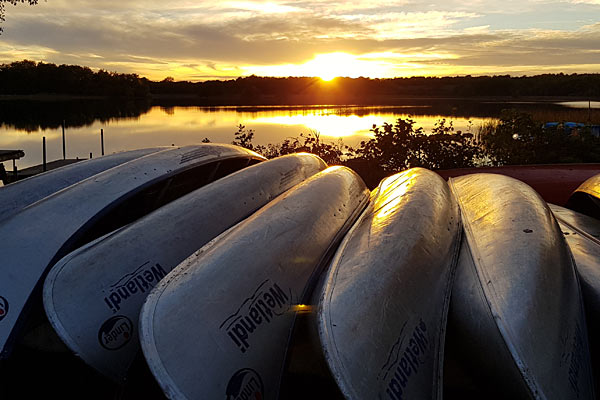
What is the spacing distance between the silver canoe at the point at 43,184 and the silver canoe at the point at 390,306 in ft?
6.50

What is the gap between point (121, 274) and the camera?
221 cm

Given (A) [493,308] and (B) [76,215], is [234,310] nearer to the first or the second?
(A) [493,308]

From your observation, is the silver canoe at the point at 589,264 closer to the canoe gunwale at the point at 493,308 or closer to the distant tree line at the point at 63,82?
the canoe gunwale at the point at 493,308

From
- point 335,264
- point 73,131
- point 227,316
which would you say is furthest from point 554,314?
point 73,131

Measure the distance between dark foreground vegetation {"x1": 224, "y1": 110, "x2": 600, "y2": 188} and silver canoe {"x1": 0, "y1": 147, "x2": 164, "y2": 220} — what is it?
3772mm

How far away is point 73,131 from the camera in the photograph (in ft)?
92.2

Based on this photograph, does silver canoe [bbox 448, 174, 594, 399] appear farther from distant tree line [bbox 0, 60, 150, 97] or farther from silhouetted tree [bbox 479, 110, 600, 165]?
distant tree line [bbox 0, 60, 150, 97]

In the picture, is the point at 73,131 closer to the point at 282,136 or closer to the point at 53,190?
the point at 282,136

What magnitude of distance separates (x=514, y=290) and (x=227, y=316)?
1.07m

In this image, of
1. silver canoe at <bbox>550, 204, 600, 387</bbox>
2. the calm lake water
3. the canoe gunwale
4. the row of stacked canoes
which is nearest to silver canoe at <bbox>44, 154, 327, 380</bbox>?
the row of stacked canoes

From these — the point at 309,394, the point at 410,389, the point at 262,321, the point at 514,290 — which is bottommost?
the point at 309,394

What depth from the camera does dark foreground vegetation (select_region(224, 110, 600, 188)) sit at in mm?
7461

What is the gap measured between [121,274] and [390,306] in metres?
1.19

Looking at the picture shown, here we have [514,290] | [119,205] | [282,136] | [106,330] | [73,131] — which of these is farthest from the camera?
[73,131]
